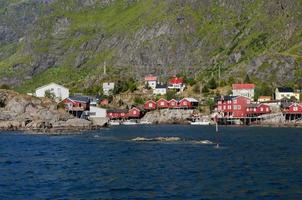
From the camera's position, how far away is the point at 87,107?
607 feet

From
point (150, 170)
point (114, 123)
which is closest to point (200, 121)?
point (114, 123)

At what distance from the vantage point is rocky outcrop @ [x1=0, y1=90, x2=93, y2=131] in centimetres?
14038

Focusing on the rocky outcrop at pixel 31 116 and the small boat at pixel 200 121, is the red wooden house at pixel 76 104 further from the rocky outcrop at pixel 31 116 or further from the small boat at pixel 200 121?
the small boat at pixel 200 121

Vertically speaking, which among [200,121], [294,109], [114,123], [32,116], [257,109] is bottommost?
[114,123]

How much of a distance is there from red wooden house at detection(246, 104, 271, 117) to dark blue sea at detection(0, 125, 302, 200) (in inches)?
3360

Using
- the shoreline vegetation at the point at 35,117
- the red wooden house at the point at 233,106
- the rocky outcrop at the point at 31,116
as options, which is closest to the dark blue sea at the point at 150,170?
the shoreline vegetation at the point at 35,117

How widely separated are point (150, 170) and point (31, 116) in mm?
90188

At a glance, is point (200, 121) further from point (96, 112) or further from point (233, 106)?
point (96, 112)

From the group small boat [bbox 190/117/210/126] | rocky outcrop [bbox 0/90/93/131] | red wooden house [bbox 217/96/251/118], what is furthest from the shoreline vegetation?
small boat [bbox 190/117/210/126]

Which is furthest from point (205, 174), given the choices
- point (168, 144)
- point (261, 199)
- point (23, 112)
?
point (23, 112)

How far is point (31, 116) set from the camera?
148 metres

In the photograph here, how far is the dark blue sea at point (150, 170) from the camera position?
1941 inches

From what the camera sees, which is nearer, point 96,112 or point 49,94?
point 96,112

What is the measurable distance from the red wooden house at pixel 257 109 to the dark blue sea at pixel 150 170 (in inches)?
3360
